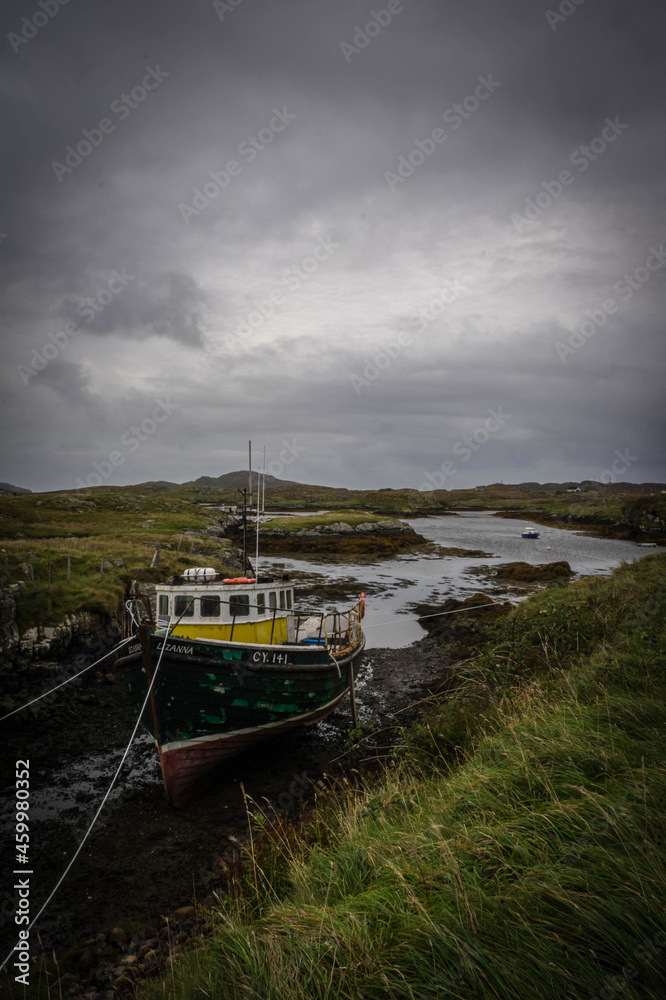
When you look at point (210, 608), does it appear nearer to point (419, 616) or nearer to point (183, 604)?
point (183, 604)

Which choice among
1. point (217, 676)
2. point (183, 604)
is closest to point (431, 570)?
point (183, 604)

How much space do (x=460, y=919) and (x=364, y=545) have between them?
5594 cm

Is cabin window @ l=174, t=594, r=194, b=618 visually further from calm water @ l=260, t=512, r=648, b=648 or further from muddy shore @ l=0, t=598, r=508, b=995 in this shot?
calm water @ l=260, t=512, r=648, b=648

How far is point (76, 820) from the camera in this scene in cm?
953

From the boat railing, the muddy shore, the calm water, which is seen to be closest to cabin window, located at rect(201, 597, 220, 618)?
the boat railing

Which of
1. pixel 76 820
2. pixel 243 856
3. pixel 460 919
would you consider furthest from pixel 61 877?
pixel 460 919

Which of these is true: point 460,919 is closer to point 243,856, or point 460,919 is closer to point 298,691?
point 243,856

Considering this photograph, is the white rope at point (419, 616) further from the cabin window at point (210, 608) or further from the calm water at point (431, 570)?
the cabin window at point (210, 608)

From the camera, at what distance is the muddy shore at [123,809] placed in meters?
7.33

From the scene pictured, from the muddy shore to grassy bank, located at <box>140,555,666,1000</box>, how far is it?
118 inches

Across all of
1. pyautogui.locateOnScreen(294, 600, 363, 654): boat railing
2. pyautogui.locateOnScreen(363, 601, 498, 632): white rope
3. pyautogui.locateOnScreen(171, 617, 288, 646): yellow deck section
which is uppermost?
pyautogui.locateOnScreen(171, 617, 288, 646): yellow deck section

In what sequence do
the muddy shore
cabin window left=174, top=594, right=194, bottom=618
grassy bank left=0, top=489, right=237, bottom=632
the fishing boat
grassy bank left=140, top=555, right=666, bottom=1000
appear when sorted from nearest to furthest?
grassy bank left=140, top=555, right=666, bottom=1000 → the muddy shore → the fishing boat → cabin window left=174, top=594, right=194, bottom=618 → grassy bank left=0, top=489, right=237, bottom=632

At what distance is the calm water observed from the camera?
88.4ft

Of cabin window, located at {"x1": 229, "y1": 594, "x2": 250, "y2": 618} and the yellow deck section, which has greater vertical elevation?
cabin window, located at {"x1": 229, "y1": 594, "x2": 250, "y2": 618}
